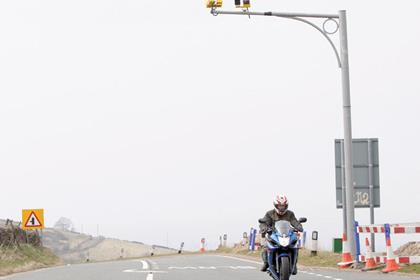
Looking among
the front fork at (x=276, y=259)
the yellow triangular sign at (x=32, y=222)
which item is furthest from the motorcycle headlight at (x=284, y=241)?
the yellow triangular sign at (x=32, y=222)

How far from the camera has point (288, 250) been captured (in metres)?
15.2

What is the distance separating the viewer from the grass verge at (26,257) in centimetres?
3406

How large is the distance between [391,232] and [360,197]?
573cm

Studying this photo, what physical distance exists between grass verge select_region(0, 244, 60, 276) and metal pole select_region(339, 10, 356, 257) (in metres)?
12.5

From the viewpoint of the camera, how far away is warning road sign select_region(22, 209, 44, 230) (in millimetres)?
41062

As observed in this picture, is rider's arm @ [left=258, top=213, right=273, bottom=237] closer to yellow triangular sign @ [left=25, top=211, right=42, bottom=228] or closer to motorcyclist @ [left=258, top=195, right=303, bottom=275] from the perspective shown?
motorcyclist @ [left=258, top=195, right=303, bottom=275]

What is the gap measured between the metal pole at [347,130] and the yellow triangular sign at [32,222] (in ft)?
65.3

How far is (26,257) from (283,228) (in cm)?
2839

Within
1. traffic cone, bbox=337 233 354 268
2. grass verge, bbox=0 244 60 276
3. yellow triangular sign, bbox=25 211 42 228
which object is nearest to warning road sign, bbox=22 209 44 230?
yellow triangular sign, bbox=25 211 42 228

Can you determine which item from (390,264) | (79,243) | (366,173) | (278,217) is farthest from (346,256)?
(79,243)

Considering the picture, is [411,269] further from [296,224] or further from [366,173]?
[296,224]

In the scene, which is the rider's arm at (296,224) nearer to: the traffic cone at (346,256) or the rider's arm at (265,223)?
the rider's arm at (265,223)

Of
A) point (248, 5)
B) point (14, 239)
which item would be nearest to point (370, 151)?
point (248, 5)

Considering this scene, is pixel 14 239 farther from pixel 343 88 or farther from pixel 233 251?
pixel 343 88
